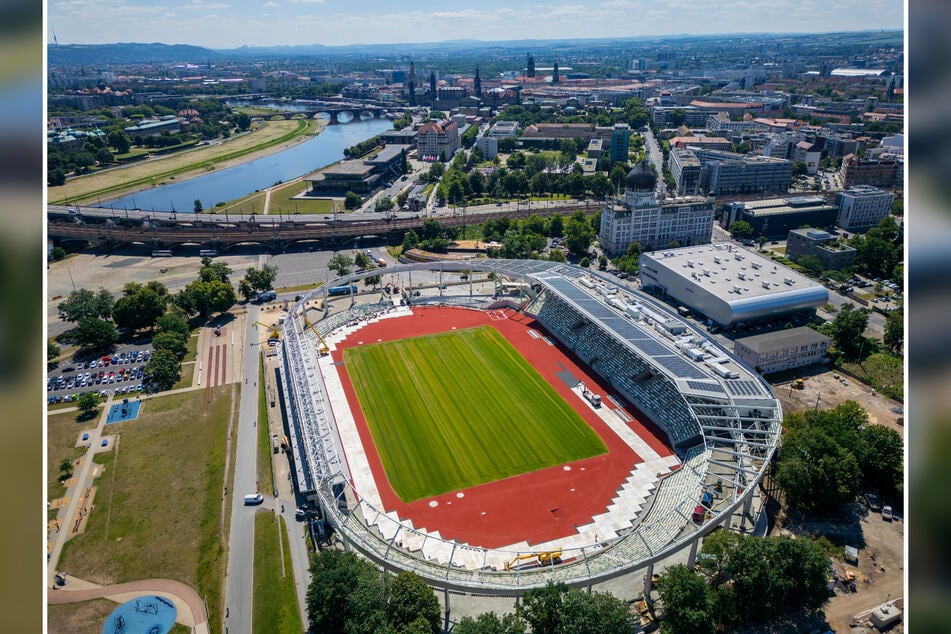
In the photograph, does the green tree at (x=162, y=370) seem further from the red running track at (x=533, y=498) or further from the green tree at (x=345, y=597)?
the green tree at (x=345, y=597)

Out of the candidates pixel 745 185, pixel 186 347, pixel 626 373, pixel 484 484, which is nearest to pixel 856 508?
pixel 626 373

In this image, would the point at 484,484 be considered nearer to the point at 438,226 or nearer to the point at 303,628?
the point at 303,628

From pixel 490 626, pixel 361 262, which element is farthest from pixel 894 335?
pixel 361 262

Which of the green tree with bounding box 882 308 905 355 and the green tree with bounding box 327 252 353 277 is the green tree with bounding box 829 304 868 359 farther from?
the green tree with bounding box 327 252 353 277

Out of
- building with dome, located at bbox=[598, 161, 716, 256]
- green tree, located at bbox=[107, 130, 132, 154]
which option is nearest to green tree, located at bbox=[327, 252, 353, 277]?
building with dome, located at bbox=[598, 161, 716, 256]

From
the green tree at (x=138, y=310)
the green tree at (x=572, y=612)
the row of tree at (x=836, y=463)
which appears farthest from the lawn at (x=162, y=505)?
the row of tree at (x=836, y=463)
